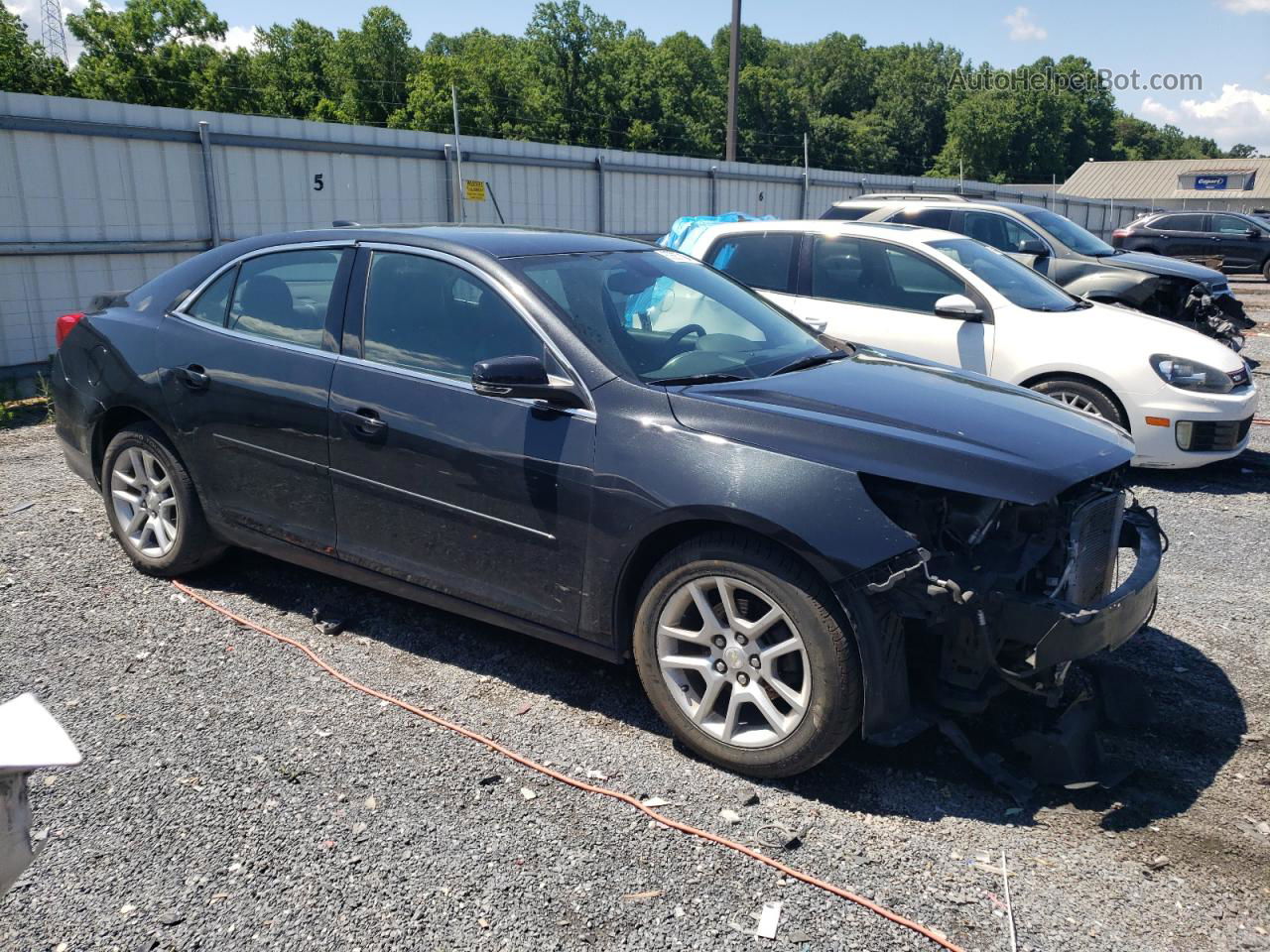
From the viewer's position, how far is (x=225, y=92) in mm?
64062

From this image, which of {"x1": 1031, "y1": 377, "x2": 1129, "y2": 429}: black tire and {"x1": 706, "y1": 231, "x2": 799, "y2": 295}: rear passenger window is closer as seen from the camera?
{"x1": 1031, "y1": 377, "x2": 1129, "y2": 429}: black tire

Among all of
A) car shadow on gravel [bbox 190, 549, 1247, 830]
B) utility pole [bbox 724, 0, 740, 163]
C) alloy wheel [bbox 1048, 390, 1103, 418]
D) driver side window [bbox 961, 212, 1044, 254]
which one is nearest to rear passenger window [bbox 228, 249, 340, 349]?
car shadow on gravel [bbox 190, 549, 1247, 830]

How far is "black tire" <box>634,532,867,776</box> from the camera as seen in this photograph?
10.3 ft

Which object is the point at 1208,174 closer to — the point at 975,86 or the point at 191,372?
the point at 975,86

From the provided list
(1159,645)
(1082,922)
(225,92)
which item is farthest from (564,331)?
(225,92)

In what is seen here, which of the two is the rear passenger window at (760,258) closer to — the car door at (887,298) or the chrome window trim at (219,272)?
the car door at (887,298)

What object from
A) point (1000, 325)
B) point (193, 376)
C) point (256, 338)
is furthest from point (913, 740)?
point (1000, 325)

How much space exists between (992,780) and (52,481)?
6095mm

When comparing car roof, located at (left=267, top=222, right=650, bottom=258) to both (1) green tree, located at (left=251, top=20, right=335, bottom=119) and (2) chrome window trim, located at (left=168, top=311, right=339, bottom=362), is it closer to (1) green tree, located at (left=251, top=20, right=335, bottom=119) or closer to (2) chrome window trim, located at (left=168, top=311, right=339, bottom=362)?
(2) chrome window trim, located at (left=168, top=311, right=339, bottom=362)

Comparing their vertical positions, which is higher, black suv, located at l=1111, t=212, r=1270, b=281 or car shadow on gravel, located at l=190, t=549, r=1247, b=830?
black suv, located at l=1111, t=212, r=1270, b=281

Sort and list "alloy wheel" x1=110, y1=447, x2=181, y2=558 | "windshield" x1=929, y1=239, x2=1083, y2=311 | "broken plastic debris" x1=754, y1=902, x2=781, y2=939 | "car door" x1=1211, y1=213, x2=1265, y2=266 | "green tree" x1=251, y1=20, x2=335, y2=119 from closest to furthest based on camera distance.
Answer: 1. "broken plastic debris" x1=754, y1=902, x2=781, y2=939
2. "alloy wheel" x1=110, y1=447, x2=181, y2=558
3. "windshield" x1=929, y1=239, x2=1083, y2=311
4. "car door" x1=1211, y1=213, x2=1265, y2=266
5. "green tree" x1=251, y1=20, x2=335, y2=119

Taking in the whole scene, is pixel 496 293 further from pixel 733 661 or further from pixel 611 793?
pixel 611 793

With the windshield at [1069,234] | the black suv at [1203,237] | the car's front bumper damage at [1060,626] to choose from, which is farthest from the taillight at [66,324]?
the black suv at [1203,237]

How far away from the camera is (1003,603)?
311 centimetres
